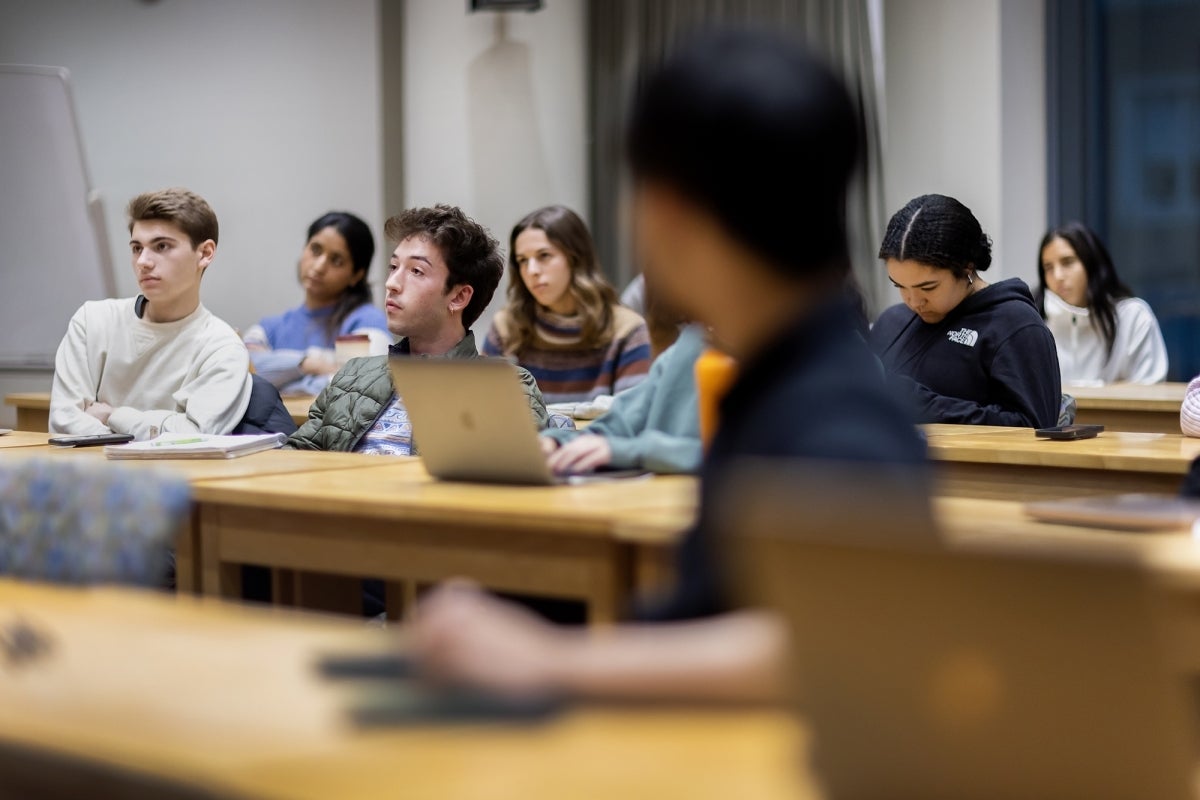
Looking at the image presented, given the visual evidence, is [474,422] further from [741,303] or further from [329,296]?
[329,296]

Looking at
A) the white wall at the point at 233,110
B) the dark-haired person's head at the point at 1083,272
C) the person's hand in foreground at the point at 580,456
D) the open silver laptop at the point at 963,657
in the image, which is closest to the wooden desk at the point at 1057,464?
the person's hand in foreground at the point at 580,456

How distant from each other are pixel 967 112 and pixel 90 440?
437 cm

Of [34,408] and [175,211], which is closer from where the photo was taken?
[175,211]

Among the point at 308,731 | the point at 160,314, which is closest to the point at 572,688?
the point at 308,731

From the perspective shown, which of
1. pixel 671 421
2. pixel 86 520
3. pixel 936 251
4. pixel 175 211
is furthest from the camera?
pixel 936 251

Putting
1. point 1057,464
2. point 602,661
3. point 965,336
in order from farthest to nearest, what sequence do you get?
point 965,336
point 1057,464
point 602,661

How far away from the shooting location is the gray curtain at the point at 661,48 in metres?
6.33

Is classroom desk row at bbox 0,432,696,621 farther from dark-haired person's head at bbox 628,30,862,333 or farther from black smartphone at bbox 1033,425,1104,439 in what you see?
black smartphone at bbox 1033,425,1104,439

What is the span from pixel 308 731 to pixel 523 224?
408 cm

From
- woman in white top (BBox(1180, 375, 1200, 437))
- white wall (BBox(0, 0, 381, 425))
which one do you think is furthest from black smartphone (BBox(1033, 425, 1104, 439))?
white wall (BBox(0, 0, 381, 425))

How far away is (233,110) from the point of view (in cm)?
667

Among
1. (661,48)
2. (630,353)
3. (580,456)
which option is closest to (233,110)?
(661,48)

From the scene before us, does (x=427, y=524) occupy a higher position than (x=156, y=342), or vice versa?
(x=156, y=342)

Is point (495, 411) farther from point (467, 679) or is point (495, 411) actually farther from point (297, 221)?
point (297, 221)
